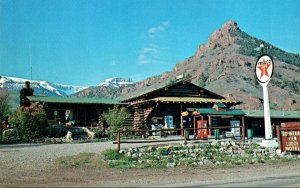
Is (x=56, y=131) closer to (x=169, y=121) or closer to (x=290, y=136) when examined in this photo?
(x=169, y=121)

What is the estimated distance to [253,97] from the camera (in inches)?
3238

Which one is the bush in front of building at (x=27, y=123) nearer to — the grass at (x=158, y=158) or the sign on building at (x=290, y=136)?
the grass at (x=158, y=158)

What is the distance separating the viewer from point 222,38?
6235 inches

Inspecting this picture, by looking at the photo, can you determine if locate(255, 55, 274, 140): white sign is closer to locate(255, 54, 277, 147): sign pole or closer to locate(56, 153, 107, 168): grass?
locate(255, 54, 277, 147): sign pole

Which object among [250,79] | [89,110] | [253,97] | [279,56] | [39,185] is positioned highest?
[279,56]

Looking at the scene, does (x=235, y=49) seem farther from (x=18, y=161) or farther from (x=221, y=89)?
(x=18, y=161)

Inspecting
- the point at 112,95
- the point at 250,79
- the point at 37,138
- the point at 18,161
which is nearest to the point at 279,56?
the point at 250,79

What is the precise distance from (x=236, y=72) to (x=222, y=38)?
58880 millimetres

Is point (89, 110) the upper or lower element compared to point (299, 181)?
upper

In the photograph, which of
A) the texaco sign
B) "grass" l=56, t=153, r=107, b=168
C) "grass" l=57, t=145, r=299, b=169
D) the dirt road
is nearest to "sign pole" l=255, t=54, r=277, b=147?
the texaco sign

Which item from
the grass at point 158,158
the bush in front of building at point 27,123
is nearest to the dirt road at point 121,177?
the grass at point 158,158

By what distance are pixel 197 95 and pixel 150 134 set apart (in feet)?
32.8

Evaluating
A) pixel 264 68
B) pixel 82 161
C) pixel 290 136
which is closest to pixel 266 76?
pixel 264 68

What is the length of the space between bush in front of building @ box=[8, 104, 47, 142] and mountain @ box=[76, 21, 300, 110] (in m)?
28.0
